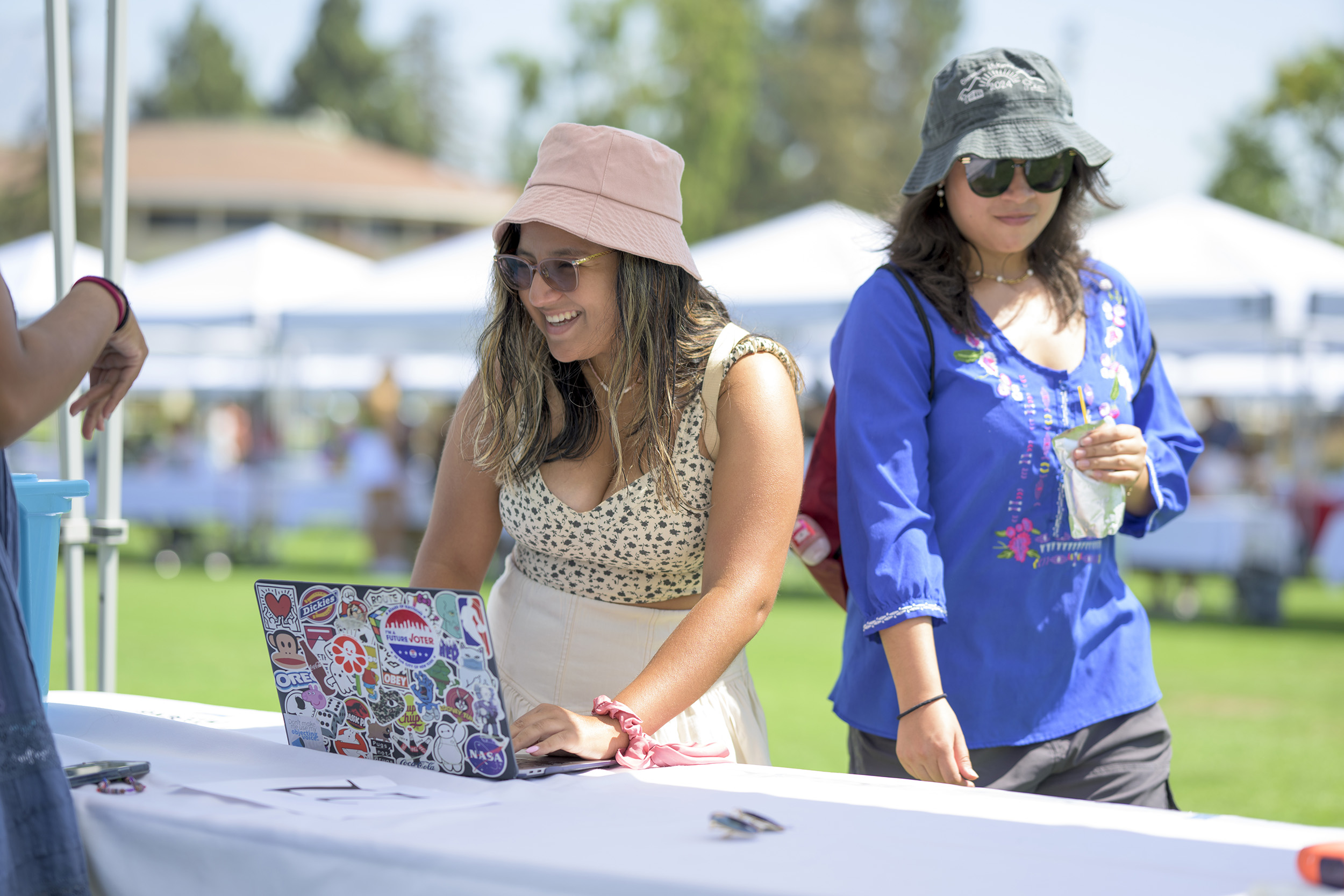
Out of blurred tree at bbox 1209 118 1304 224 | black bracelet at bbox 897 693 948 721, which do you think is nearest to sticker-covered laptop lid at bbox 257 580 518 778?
black bracelet at bbox 897 693 948 721

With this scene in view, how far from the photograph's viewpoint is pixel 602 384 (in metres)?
2.15

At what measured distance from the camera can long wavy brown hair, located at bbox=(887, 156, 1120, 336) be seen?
2.08 metres

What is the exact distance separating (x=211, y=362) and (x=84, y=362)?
75.2ft

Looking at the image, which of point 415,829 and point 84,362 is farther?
point 84,362

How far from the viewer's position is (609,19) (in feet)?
90.1

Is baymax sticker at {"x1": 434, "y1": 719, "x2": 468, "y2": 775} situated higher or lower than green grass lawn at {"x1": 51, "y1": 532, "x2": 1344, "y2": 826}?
higher

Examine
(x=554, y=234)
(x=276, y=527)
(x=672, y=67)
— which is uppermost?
(x=672, y=67)

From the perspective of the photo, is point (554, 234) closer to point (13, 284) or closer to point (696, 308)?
point (696, 308)

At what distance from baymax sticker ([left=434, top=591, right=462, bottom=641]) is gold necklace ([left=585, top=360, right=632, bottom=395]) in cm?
66

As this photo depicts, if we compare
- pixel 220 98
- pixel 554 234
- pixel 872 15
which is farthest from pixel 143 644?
pixel 220 98

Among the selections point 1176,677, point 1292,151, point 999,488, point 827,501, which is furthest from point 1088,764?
point 1292,151

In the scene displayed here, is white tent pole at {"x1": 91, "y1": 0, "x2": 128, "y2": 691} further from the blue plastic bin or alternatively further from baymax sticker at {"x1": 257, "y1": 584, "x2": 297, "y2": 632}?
baymax sticker at {"x1": 257, "y1": 584, "x2": 297, "y2": 632}

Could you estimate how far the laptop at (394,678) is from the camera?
1.52 m

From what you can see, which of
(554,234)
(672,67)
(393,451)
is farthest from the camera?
(672,67)
